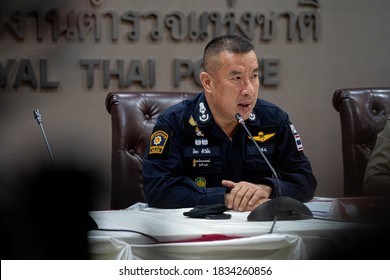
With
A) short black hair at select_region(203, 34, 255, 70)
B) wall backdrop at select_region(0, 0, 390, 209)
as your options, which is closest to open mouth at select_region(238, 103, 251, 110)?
short black hair at select_region(203, 34, 255, 70)

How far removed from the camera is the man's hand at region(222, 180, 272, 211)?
876 millimetres

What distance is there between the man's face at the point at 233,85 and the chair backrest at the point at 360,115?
1.28ft

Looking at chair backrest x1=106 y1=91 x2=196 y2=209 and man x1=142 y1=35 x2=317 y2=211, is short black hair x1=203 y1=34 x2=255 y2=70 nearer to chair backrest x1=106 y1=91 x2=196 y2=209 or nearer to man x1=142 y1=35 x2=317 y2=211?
man x1=142 y1=35 x2=317 y2=211

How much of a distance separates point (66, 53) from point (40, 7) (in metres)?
0.03

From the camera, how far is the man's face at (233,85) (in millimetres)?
975

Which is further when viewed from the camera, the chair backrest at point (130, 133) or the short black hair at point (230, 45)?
the chair backrest at point (130, 133)

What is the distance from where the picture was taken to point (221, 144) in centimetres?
109

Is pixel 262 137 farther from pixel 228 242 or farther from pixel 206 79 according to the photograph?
pixel 228 242

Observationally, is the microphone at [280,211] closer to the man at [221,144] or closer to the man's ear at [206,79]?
the man at [221,144]

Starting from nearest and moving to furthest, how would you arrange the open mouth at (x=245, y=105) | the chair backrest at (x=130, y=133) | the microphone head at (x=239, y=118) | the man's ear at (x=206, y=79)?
1. the microphone head at (x=239, y=118)
2. the open mouth at (x=245, y=105)
3. the man's ear at (x=206, y=79)
4. the chair backrest at (x=130, y=133)

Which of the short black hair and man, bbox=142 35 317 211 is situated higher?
the short black hair

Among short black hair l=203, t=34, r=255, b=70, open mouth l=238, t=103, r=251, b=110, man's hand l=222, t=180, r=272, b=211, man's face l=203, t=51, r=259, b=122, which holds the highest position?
short black hair l=203, t=34, r=255, b=70

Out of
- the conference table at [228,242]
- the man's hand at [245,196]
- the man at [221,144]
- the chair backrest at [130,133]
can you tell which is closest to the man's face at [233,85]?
the man at [221,144]
